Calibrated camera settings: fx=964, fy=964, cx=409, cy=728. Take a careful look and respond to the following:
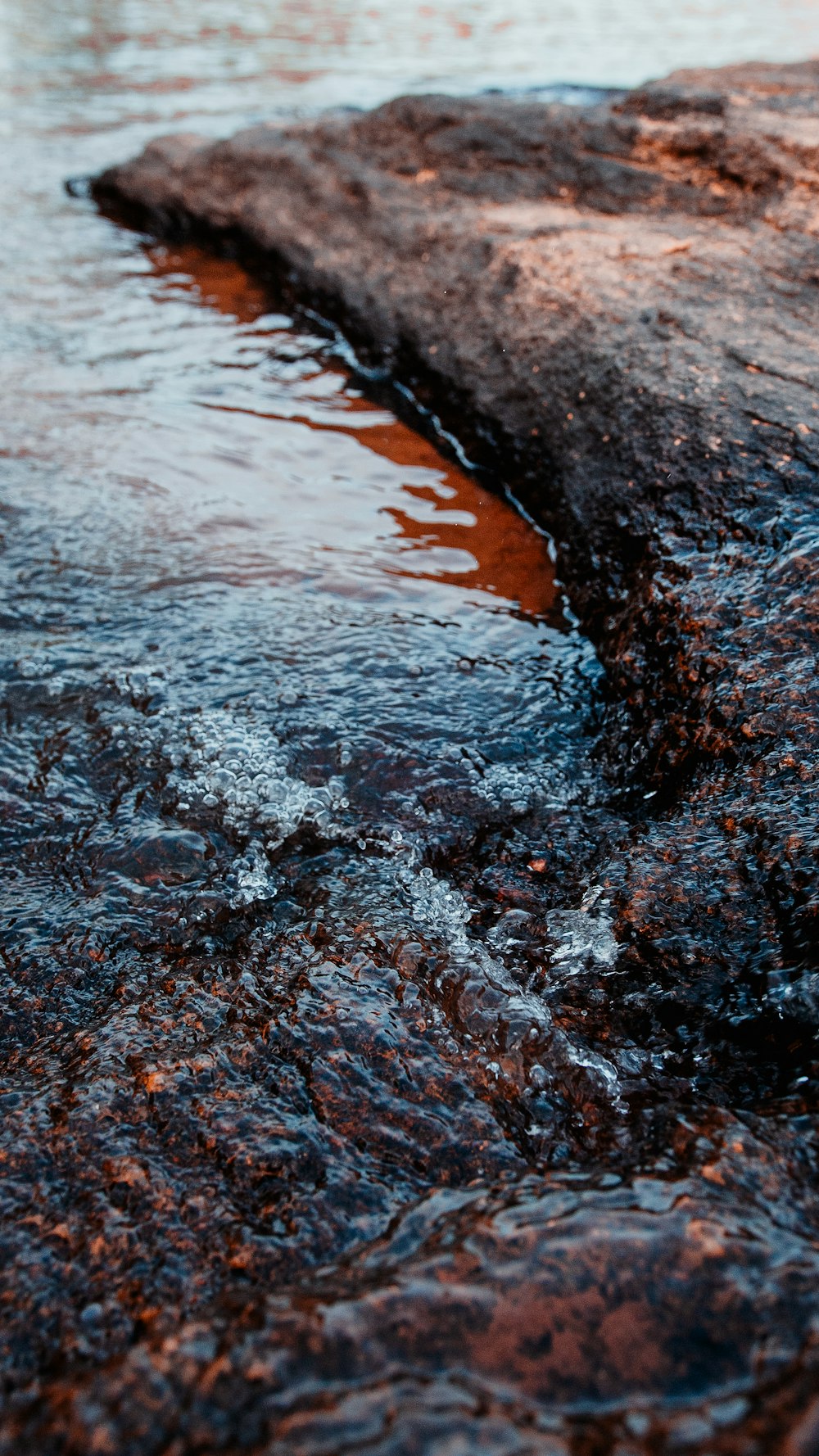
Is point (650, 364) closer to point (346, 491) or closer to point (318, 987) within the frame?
point (346, 491)

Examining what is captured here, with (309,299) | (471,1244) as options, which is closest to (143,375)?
(309,299)

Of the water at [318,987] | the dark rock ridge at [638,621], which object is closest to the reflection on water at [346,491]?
the water at [318,987]

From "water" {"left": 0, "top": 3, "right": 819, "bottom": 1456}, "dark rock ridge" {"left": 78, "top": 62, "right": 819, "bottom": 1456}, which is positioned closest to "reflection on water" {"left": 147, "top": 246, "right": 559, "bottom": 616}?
"water" {"left": 0, "top": 3, "right": 819, "bottom": 1456}

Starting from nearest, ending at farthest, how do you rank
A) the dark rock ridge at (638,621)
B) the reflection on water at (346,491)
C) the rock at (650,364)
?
the dark rock ridge at (638,621)
the rock at (650,364)
the reflection on water at (346,491)

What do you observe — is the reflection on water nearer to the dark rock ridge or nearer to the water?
the water

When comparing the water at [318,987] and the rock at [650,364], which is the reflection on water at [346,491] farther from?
the rock at [650,364]

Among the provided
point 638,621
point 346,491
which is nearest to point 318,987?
point 638,621

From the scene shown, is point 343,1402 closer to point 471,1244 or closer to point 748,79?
point 471,1244
